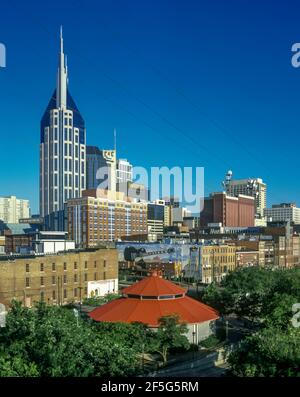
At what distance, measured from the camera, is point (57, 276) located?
4459 cm

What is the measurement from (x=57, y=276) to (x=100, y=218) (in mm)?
79153

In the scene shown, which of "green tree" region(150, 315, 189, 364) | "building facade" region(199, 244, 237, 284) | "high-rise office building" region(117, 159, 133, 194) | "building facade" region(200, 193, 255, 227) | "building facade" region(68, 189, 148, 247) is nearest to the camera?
"green tree" region(150, 315, 189, 364)

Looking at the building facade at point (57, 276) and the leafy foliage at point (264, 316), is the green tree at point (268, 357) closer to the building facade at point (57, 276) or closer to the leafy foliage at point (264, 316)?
the leafy foliage at point (264, 316)

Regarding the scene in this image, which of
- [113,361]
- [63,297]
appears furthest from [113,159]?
[113,361]

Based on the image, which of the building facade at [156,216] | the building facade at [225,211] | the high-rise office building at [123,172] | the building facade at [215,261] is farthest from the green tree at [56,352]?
the high-rise office building at [123,172]

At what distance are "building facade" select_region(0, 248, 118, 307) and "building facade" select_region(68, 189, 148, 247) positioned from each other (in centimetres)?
6230

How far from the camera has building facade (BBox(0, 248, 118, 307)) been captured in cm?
4012

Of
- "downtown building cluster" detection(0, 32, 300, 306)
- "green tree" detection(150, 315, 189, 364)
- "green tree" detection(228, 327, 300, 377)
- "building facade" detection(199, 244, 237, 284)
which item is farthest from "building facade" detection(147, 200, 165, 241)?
"green tree" detection(228, 327, 300, 377)

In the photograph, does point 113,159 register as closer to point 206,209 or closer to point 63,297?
point 206,209

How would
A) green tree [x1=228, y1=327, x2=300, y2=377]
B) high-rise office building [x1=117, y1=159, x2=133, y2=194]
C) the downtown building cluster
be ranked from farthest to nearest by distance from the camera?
1. high-rise office building [x1=117, y1=159, x2=133, y2=194]
2. the downtown building cluster
3. green tree [x1=228, y1=327, x2=300, y2=377]

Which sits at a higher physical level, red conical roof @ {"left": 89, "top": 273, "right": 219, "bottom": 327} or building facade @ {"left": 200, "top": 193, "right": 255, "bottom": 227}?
building facade @ {"left": 200, "top": 193, "right": 255, "bottom": 227}

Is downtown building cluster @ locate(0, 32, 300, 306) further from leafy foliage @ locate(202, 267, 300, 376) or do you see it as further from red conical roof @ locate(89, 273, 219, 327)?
leafy foliage @ locate(202, 267, 300, 376)

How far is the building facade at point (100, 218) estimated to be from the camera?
120188 millimetres
